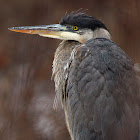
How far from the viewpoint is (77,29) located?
2203 mm

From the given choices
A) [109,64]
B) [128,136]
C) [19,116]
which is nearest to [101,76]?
[109,64]

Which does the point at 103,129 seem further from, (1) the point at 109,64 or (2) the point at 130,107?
(1) the point at 109,64

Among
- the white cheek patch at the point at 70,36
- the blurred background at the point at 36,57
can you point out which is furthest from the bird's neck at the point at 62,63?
the blurred background at the point at 36,57

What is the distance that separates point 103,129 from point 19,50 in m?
2.53

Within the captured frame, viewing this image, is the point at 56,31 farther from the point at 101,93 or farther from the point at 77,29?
the point at 101,93

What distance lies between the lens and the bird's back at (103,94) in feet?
5.61

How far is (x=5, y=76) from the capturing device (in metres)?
4.04

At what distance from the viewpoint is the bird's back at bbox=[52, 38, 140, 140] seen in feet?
5.61

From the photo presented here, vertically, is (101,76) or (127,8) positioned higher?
(127,8)

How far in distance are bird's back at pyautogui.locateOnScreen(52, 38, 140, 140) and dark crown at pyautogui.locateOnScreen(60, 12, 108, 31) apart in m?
0.26

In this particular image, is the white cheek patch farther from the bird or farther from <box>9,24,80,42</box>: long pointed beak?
the bird

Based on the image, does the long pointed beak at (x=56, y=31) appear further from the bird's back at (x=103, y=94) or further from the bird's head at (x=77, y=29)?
the bird's back at (x=103, y=94)

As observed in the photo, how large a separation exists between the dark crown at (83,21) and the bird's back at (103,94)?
26cm

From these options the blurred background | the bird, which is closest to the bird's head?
the bird
